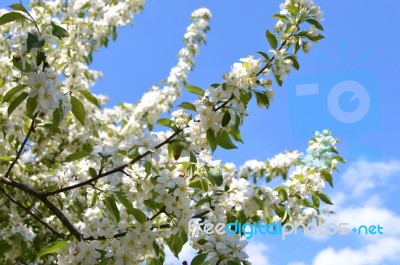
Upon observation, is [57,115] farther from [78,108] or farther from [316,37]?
[316,37]

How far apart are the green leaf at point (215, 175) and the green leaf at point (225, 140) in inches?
4.7

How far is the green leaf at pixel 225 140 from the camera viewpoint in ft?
7.29

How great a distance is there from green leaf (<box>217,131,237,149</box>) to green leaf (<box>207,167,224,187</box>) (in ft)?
0.39

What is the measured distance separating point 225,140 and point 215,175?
176 mm

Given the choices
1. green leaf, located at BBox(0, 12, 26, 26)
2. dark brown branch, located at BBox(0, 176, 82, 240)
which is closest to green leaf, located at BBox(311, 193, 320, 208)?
dark brown branch, located at BBox(0, 176, 82, 240)

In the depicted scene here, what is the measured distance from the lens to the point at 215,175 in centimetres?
219

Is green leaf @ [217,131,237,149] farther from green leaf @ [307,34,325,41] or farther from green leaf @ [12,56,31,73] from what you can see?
green leaf @ [12,56,31,73]

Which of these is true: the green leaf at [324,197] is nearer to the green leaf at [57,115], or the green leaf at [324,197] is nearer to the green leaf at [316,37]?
the green leaf at [316,37]

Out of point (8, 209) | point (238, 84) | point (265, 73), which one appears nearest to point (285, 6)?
point (265, 73)

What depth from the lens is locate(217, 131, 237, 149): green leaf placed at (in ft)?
7.29

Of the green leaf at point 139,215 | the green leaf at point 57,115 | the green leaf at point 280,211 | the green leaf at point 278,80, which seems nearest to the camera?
the green leaf at point 57,115

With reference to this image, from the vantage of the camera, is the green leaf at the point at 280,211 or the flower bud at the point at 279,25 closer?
the flower bud at the point at 279,25

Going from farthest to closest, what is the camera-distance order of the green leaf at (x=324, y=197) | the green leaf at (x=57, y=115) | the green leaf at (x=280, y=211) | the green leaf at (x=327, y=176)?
the green leaf at (x=327, y=176) < the green leaf at (x=324, y=197) < the green leaf at (x=280, y=211) < the green leaf at (x=57, y=115)

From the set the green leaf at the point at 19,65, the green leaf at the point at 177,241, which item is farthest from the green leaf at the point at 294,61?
the green leaf at the point at 19,65
